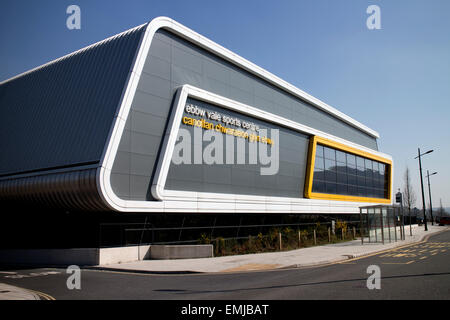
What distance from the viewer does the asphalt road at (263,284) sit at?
10484 mm

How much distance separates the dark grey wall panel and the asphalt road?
629cm

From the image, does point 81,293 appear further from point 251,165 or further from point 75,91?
point 251,165

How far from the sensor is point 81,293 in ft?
39.1

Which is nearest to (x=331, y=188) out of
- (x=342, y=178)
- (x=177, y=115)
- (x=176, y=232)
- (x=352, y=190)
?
(x=342, y=178)

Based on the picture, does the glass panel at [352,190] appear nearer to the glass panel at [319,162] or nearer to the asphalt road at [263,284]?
the glass panel at [319,162]

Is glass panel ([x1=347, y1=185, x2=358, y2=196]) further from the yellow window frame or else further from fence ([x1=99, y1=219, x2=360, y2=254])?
fence ([x1=99, y1=219, x2=360, y2=254])

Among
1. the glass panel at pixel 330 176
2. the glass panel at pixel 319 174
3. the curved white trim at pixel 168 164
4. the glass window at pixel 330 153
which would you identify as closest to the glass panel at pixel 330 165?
the glass panel at pixel 330 176

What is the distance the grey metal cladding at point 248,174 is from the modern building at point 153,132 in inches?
3.3

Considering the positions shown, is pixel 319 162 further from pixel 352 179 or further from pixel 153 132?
pixel 153 132

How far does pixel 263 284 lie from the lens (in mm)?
12633

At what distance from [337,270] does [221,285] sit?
219 inches

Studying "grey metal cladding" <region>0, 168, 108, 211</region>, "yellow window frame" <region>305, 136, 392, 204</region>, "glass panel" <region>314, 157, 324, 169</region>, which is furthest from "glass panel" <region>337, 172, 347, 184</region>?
"grey metal cladding" <region>0, 168, 108, 211</region>

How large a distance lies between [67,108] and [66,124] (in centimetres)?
126
